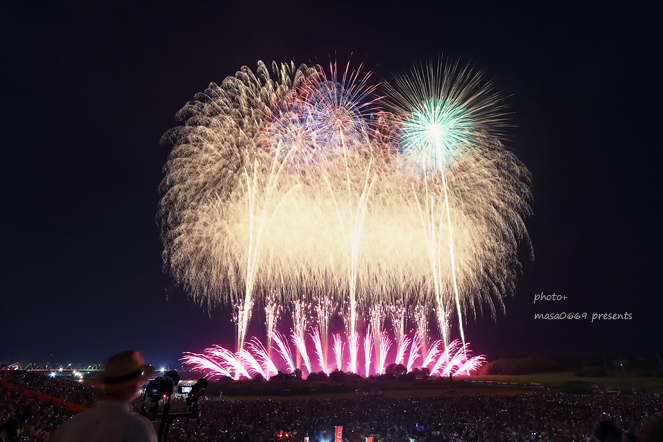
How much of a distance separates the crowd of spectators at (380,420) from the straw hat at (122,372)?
11295mm

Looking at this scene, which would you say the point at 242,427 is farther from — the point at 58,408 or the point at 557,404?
the point at 557,404

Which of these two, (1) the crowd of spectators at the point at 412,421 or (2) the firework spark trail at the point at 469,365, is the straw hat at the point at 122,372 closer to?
(1) the crowd of spectators at the point at 412,421

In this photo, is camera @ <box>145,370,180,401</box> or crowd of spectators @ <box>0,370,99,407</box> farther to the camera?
crowd of spectators @ <box>0,370,99,407</box>

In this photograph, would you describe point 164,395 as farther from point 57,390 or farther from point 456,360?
point 456,360

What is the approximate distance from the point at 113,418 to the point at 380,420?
15.4 metres

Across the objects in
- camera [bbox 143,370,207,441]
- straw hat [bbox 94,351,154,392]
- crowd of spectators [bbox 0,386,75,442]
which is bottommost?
crowd of spectators [bbox 0,386,75,442]

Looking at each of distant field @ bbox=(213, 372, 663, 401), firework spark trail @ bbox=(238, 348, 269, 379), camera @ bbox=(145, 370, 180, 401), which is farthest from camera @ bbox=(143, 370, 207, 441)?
firework spark trail @ bbox=(238, 348, 269, 379)

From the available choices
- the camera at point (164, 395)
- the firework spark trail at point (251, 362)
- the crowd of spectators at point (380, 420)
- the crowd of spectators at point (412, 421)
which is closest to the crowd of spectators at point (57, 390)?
the crowd of spectators at point (380, 420)

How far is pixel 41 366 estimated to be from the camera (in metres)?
81.8

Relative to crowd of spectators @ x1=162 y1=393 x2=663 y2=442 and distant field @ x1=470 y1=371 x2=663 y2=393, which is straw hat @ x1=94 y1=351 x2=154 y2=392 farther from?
distant field @ x1=470 y1=371 x2=663 y2=393

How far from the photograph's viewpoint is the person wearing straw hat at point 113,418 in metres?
1.53

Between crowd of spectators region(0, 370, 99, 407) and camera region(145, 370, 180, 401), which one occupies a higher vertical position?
camera region(145, 370, 180, 401)

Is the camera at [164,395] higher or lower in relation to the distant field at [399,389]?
higher

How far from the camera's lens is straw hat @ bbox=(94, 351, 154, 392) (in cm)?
164
